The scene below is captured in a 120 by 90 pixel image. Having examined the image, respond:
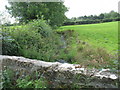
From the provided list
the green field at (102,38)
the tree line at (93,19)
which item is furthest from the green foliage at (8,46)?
the tree line at (93,19)

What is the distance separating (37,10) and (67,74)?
26.1 ft

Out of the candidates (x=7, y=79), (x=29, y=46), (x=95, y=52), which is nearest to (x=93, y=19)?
(x=95, y=52)

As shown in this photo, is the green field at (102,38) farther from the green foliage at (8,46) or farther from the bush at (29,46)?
the green foliage at (8,46)

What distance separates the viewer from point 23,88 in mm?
2590

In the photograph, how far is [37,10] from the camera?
941 centimetres

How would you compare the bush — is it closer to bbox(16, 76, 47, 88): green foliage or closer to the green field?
bbox(16, 76, 47, 88): green foliage

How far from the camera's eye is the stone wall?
216 cm

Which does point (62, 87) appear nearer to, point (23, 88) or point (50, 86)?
point (50, 86)

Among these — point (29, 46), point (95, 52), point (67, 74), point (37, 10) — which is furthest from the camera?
point (37, 10)

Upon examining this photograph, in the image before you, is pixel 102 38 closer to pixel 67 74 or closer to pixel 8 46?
pixel 8 46

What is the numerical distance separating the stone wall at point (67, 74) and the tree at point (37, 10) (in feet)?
22.2

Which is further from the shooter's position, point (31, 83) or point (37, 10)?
point (37, 10)

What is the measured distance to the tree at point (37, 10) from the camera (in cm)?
953

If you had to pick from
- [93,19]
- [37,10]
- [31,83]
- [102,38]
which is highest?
[93,19]
